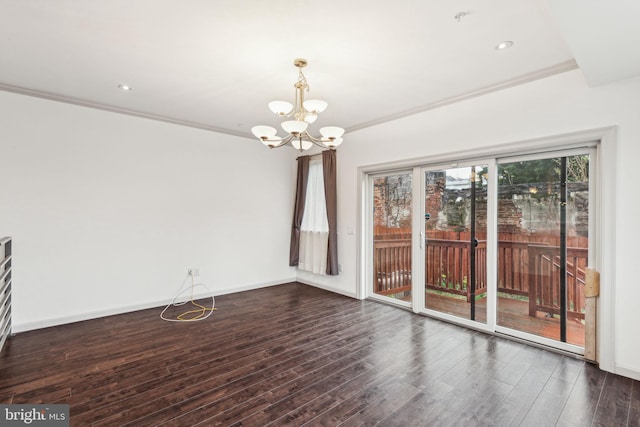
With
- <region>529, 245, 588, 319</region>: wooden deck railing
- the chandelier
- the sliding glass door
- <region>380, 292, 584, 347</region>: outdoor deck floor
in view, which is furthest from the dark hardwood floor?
the chandelier

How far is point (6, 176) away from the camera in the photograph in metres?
3.37

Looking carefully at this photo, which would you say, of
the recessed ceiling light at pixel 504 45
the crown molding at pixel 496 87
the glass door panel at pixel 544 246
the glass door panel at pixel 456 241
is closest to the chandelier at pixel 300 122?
the recessed ceiling light at pixel 504 45

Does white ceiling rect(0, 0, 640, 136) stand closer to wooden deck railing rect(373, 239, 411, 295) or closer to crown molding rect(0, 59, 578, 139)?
crown molding rect(0, 59, 578, 139)

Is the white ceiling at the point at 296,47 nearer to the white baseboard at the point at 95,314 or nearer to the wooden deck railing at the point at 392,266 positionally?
the wooden deck railing at the point at 392,266

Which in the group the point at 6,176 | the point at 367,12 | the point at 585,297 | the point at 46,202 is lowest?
the point at 585,297

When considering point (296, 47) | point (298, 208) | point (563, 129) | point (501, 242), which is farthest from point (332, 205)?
point (563, 129)

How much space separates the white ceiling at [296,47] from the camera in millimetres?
2029

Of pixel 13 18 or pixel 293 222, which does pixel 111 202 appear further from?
pixel 293 222

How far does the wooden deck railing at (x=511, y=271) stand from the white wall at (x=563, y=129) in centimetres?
40

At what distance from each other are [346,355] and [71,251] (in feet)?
11.9

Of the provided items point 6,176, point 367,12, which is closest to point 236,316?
point 6,176

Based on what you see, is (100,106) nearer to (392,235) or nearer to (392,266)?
(392,235)

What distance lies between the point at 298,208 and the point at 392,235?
196cm

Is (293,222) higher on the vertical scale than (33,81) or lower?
lower
